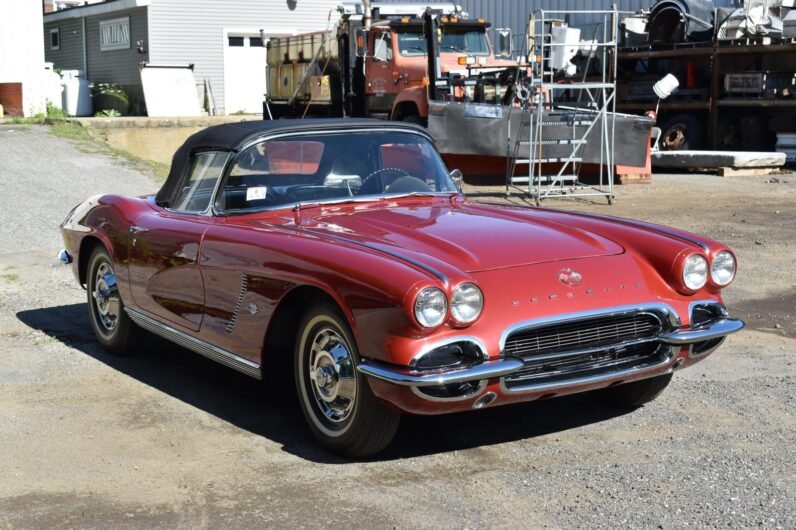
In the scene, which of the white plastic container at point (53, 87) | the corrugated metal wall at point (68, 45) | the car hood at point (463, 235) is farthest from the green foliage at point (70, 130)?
the car hood at point (463, 235)

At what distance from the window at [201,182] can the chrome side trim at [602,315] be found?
2.20 meters

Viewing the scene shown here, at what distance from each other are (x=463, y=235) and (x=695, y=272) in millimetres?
1100

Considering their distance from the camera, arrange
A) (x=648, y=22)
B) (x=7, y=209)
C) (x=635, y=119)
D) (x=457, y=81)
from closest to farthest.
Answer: (x=7, y=209) < (x=635, y=119) < (x=457, y=81) < (x=648, y=22)

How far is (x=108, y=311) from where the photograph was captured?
696 centimetres

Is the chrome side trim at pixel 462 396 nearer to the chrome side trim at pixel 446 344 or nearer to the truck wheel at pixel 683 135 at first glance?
the chrome side trim at pixel 446 344

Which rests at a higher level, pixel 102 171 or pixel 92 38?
pixel 92 38

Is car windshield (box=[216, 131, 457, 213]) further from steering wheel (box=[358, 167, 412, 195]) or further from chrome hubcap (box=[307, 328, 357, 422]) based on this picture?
chrome hubcap (box=[307, 328, 357, 422])

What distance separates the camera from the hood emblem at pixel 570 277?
4824 mm

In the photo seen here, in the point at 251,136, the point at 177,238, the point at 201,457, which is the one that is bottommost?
the point at 201,457

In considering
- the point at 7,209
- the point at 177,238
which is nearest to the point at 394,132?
the point at 177,238

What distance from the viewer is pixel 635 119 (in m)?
16.4

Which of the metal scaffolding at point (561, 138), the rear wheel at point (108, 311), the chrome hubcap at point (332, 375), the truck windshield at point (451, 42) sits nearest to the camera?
the chrome hubcap at point (332, 375)

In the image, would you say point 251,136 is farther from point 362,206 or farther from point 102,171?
point 102,171

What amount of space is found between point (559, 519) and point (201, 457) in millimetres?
1683
